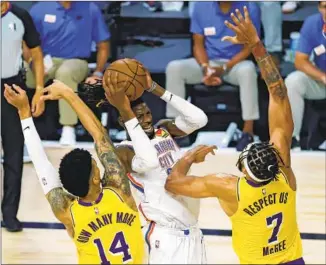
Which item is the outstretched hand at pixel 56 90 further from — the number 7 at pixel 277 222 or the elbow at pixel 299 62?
the elbow at pixel 299 62

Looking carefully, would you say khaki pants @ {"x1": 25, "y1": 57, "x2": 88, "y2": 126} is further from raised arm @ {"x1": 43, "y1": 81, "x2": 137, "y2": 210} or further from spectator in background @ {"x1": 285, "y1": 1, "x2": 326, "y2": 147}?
raised arm @ {"x1": 43, "y1": 81, "x2": 137, "y2": 210}

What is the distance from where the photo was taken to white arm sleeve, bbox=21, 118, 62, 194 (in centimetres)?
497

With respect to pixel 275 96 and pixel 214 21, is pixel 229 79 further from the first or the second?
pixel 275 96

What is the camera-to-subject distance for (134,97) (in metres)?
5.38

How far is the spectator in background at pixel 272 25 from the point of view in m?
9.71

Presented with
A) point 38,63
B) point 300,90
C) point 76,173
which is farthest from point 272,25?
point 76,173

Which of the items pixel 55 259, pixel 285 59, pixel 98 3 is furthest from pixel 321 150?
pixel 55 259

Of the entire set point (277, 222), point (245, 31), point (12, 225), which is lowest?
point (12, 225)

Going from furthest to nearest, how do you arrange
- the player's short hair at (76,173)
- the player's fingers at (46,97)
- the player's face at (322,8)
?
the player's face at (322,8), the player's fingers at (46,97), the player's short hair at (76,173)

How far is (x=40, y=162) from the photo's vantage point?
4.98 meters

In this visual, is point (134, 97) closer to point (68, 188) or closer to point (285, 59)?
point (68, 188)

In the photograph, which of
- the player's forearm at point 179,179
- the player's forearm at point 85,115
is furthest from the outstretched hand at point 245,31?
the player's forearm at point 85,115

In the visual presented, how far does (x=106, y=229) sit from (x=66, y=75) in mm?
4739

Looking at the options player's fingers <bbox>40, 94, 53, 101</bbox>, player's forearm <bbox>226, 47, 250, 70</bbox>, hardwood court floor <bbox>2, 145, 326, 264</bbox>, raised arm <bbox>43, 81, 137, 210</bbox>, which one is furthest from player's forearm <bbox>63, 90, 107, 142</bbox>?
player's forearm <bbox>226, 47, 250, 70</bbox>
